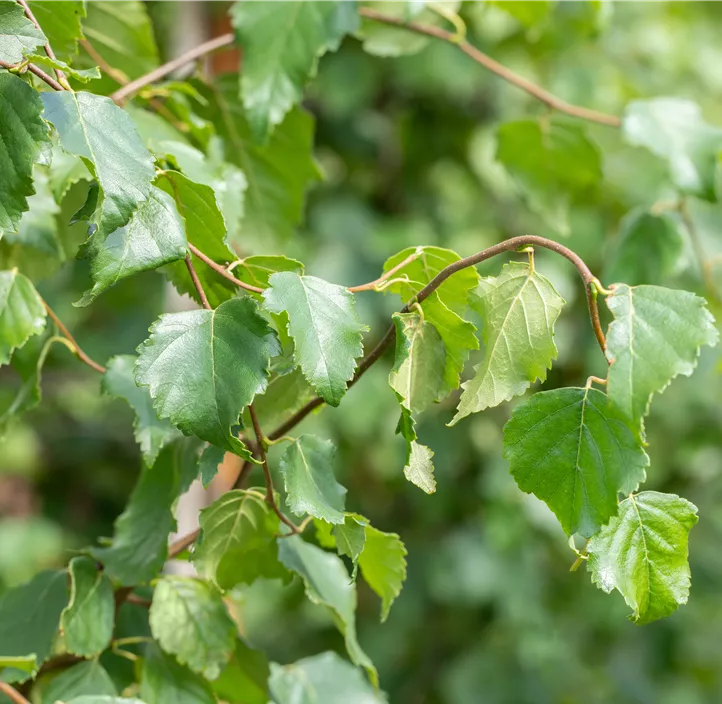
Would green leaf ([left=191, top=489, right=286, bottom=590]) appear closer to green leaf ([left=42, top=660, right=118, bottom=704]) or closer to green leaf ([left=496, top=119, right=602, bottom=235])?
green leaf ([left=42, top=660, right=118, bottom=704])

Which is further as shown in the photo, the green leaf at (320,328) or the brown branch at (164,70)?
the brown branch at (164,70)

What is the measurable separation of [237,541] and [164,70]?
9.8 inches

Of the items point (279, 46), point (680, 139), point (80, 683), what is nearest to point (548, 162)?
point (680, 139)

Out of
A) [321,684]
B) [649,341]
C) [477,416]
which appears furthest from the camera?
[477,416]

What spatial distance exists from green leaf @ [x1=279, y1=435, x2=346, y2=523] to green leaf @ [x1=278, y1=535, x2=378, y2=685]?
0.24ft

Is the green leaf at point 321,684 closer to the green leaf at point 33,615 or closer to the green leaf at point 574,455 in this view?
the green leaf at point 33,615

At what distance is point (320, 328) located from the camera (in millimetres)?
318

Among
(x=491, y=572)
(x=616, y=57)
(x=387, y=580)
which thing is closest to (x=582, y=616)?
(x=491, y=572)

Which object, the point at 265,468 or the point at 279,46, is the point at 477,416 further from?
the point at 265,468

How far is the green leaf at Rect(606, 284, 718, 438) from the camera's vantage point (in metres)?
0.29

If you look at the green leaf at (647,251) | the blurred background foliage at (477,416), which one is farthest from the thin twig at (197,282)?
the blurred background foliage at (477,416)

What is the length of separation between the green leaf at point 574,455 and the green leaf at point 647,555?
2cm

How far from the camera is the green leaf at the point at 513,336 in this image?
0.33m

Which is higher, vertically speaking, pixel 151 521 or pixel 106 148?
pixel 106 148
